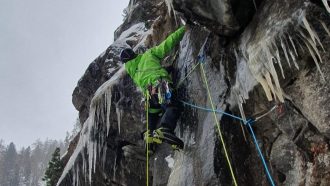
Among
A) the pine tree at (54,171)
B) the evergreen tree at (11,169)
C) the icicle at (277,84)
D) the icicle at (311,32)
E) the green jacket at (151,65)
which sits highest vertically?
the evergreen tree at (11,169)

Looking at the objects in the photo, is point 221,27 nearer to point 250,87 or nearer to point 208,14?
point 208,14

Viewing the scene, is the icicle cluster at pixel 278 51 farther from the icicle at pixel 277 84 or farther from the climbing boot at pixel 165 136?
the climbing boot at pixel 165 136

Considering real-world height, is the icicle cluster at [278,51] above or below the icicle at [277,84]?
above

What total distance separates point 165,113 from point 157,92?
39 centimetres

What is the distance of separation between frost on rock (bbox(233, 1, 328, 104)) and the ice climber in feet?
4.86

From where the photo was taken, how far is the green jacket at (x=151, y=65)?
6.93m

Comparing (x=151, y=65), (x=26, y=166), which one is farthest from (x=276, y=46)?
(x=26, y=166)

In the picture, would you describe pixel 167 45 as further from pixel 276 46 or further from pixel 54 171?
pixel 54 171

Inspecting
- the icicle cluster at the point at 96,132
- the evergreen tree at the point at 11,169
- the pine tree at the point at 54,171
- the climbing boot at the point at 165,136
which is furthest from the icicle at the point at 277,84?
the evergreen tree at the point at 11,169

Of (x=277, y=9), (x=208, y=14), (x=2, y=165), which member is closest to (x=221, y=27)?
(x=208, y=14)

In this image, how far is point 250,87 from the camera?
17.5ft

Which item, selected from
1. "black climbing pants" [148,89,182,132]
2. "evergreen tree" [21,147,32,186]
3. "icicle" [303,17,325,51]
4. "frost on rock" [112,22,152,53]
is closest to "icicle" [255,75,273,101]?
"icicle" [303,17,325,51]

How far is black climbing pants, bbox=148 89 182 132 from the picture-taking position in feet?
21.2

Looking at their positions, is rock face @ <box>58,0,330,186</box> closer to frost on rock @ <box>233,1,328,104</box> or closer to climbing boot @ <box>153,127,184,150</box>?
frost on rock @ <box>233,1,328,104</box>
